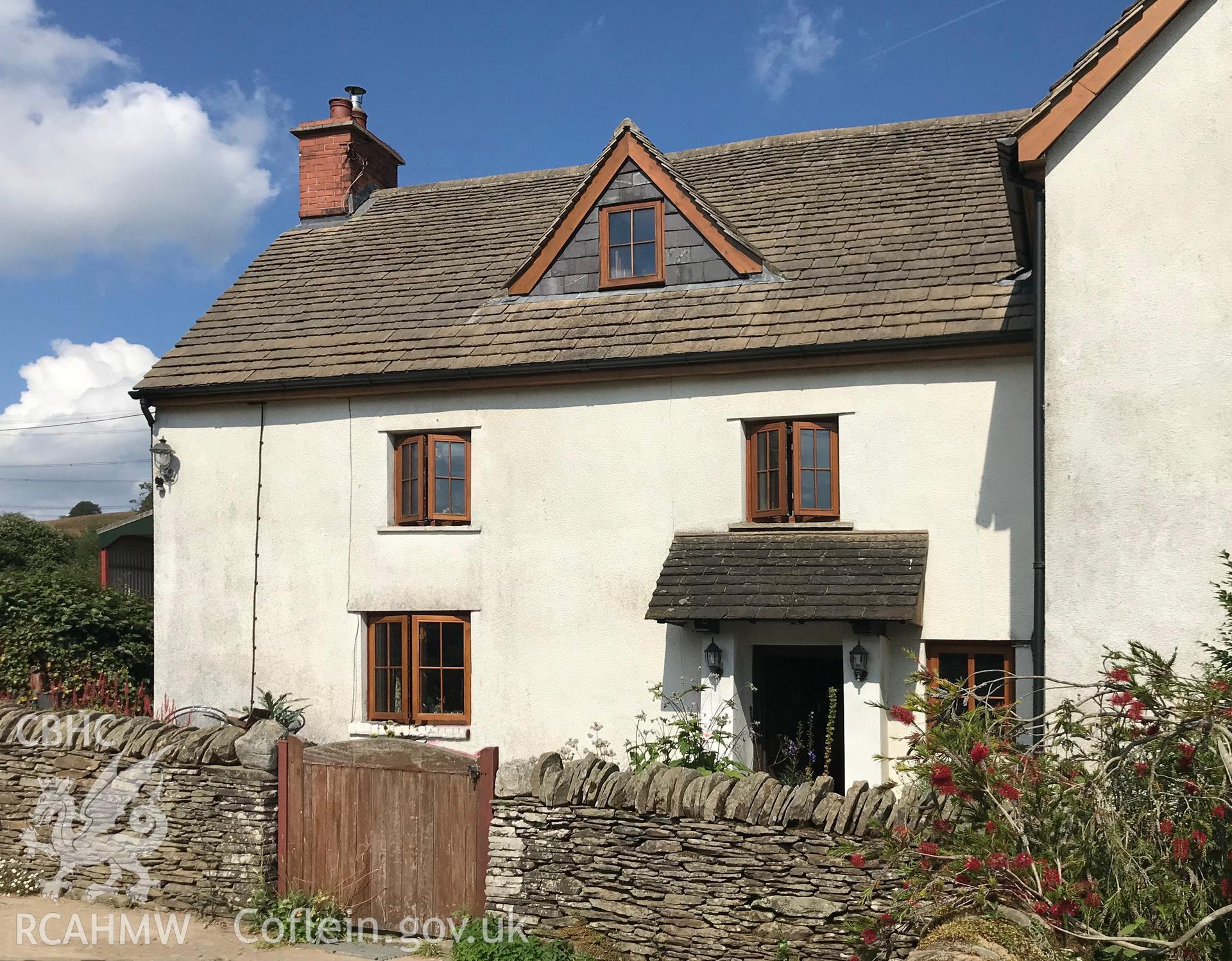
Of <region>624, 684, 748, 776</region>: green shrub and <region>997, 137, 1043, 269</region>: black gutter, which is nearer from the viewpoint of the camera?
<region>997, 137, 1043, 269</region>: black gutter

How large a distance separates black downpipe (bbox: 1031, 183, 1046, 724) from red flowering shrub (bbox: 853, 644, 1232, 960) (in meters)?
2.96

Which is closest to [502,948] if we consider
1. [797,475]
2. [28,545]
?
[797,475]

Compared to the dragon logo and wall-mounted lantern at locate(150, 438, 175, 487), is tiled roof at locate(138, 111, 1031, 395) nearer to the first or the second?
wall-mounted lantern at locate(150, 438, 175, 487)

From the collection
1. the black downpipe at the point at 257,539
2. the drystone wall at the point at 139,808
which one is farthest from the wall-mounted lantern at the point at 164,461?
the drystone wall at the point at 139,808

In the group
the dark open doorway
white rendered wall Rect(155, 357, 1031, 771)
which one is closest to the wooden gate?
white rendered wall Rect(155, 357, 1031, 771)

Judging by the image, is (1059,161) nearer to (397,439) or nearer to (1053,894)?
(1053,894)

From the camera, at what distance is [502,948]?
28.6 ft

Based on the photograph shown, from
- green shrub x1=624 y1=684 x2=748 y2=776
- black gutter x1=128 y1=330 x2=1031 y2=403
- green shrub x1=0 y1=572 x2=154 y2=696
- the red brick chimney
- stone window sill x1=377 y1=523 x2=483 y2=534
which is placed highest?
the red brick chimney

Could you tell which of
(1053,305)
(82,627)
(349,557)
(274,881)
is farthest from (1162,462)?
(82,627)

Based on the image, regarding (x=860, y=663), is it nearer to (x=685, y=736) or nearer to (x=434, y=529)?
(x=685, y=736)

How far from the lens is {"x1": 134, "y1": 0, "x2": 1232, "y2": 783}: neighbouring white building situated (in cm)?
924

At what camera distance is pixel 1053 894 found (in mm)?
5848

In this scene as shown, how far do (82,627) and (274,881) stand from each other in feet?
25.4

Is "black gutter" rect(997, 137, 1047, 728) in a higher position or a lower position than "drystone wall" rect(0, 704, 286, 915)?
higher
